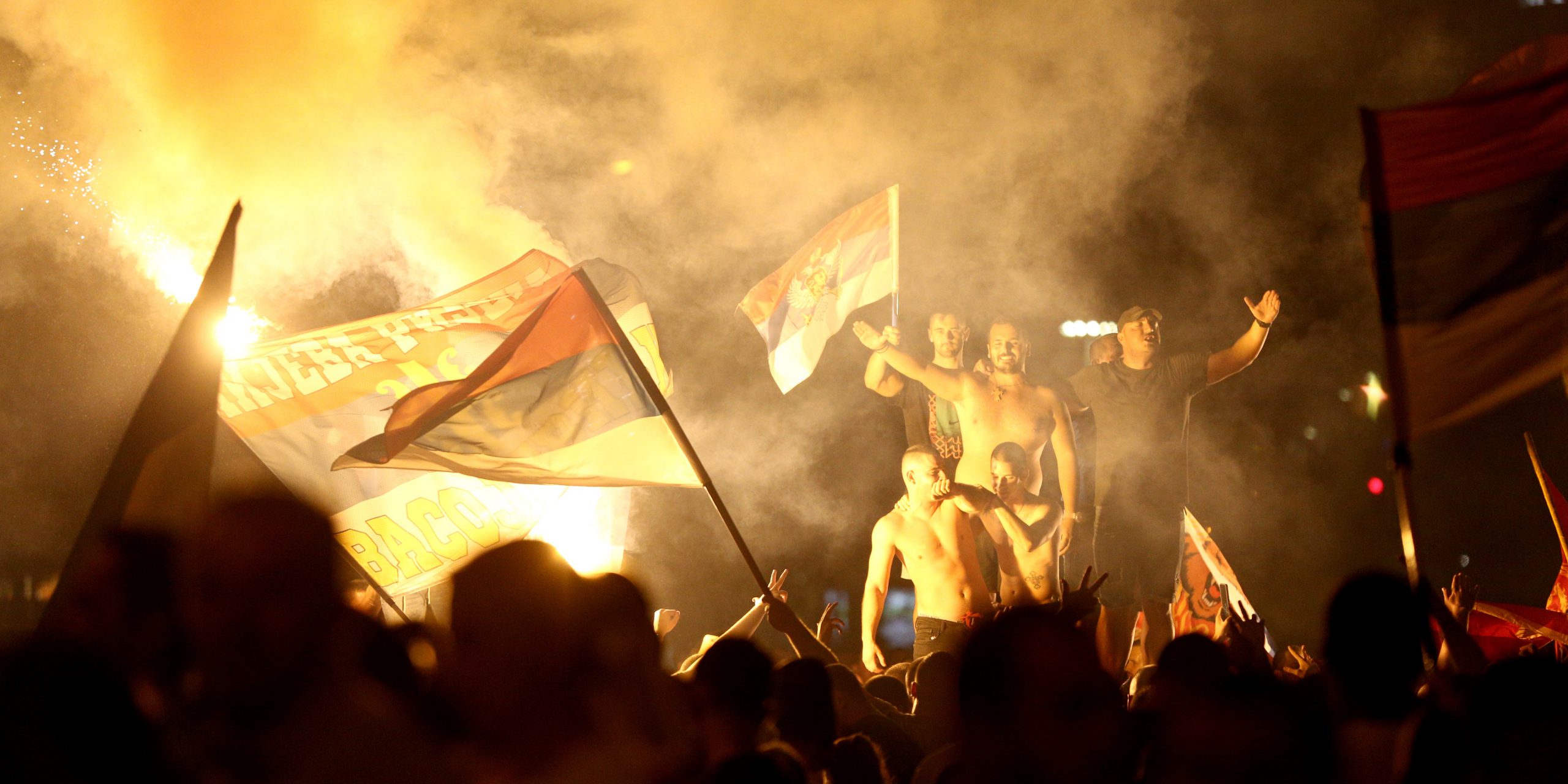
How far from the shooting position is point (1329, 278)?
1035 cm

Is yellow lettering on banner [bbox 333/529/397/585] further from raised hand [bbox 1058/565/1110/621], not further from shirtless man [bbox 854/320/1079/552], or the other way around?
shirtless man [bbox 854/320/1079/552]

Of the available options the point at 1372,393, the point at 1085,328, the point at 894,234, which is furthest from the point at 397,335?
the point at 1372,393

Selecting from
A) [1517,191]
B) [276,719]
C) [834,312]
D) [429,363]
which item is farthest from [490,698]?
[834,312]

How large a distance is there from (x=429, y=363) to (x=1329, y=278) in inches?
335

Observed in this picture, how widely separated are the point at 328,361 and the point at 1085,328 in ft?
22.5

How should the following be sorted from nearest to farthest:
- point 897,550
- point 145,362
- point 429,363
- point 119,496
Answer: point 119,496 < point 429,363 < point 897,550 < point 145,362

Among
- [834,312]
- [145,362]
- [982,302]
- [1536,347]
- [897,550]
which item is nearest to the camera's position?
[1536,347]

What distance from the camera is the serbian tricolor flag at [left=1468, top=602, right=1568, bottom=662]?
5.02m

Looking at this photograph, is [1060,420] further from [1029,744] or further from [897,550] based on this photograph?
[1029,744]

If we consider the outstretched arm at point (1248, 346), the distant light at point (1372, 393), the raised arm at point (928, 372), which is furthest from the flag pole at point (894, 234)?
the distant light at point (1372, 393)

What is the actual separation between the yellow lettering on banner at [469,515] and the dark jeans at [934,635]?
9.65 ft

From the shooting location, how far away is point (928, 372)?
7.76m

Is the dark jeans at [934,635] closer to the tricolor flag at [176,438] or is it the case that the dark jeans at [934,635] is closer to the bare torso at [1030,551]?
the bare torso at [1030,551]

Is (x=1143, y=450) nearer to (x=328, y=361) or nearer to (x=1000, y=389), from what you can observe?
(x=1000, y=389)
